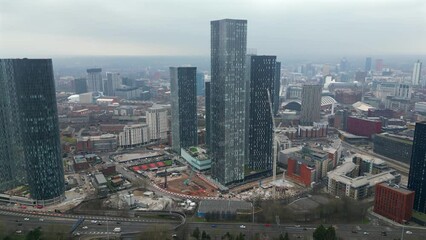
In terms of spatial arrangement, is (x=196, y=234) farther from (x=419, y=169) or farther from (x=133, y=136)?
(x=133, y=136)

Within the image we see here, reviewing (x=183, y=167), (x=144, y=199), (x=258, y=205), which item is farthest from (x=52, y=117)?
(x=258, y=205)

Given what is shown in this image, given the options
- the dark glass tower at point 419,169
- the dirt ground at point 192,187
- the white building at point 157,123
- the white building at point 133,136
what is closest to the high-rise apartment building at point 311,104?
the white building at point 157,123

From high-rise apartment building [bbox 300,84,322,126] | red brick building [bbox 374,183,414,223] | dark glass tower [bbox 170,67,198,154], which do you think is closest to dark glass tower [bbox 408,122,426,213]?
red brick building [bbox 374,183,414,223]

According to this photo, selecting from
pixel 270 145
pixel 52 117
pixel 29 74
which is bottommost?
pixel 270 145

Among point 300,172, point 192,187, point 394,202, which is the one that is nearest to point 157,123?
point 192,187

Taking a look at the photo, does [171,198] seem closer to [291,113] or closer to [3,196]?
[3,196]

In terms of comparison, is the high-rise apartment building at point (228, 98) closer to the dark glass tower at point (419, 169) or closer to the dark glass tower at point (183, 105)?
the dark glass tower at point (183, 105)

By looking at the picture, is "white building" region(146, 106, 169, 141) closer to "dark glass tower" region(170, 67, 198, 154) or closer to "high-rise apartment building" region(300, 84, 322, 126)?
"dark glass tower" region(170, 67, 198, 154)
